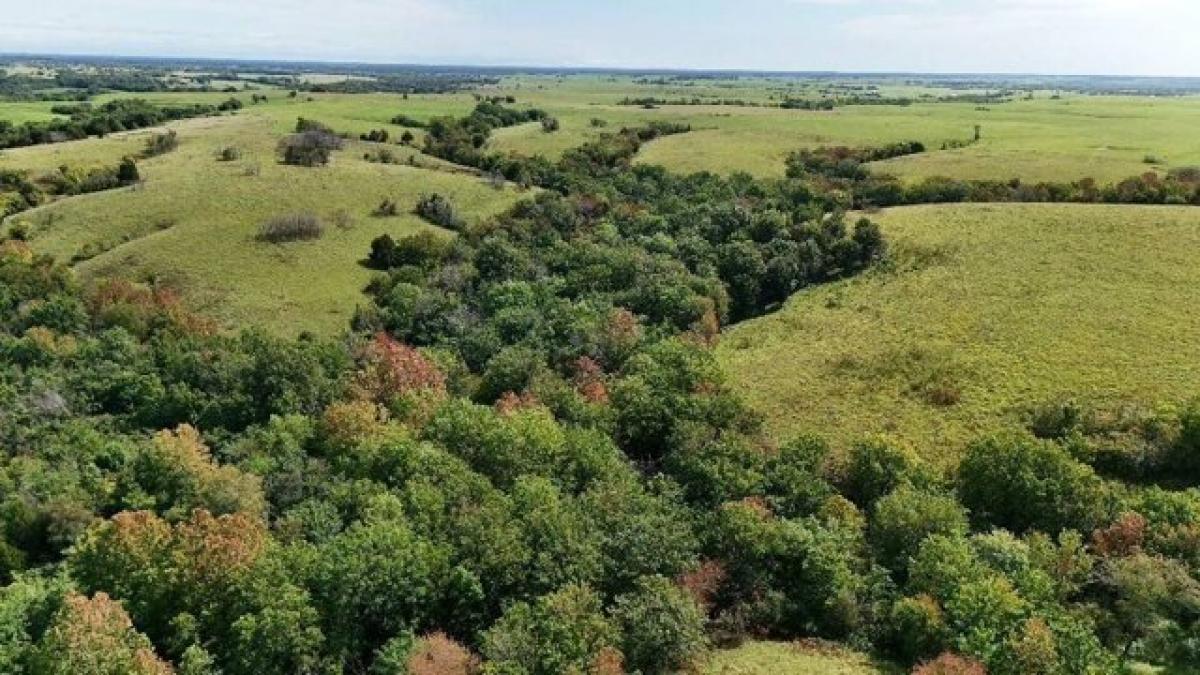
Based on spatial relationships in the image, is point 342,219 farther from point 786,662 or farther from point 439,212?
point 786,662

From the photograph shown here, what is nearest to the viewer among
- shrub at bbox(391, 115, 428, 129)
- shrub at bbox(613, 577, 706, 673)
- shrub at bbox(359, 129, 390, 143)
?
shrub at bbox(613, 577, 706, 673)

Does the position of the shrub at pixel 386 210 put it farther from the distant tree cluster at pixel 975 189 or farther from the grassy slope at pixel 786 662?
the grassy slope at pixel 786 662

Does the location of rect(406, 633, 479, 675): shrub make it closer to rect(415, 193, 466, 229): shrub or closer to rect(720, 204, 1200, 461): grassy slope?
rect(720, 204, 1200, 461): grassy slope

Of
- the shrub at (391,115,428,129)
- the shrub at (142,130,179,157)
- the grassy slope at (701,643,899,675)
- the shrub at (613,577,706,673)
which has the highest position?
the shrub at (391,115,428,129)

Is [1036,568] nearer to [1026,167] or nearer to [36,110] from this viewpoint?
[1026,167]

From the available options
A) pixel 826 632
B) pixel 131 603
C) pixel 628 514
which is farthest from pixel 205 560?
pixel 826 632

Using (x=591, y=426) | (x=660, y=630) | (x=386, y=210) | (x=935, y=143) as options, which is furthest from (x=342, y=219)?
(x=935, y=143)

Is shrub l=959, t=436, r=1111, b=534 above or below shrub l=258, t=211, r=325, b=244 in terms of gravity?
below

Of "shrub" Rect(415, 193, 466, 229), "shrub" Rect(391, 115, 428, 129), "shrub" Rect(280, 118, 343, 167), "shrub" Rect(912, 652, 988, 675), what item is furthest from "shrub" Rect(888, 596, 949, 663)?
"shrub" Rect(391, 115, 428, 129)
